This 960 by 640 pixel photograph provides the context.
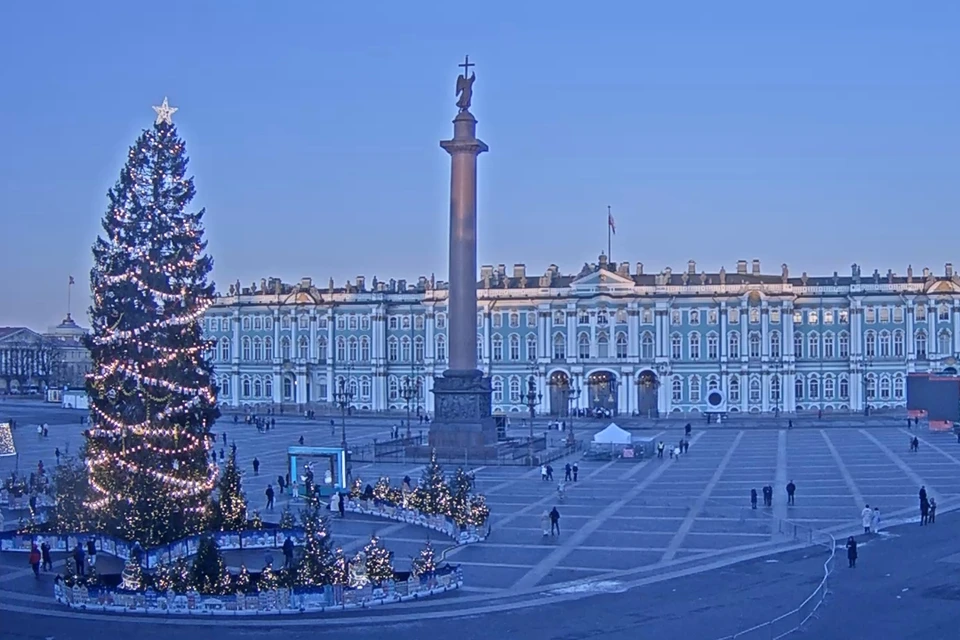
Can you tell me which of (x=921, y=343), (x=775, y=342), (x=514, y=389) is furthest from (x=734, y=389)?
(x=514, y=389)

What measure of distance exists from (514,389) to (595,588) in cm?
6627

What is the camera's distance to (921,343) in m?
84.2

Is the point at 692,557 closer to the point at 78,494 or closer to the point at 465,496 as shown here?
the point at 465,496

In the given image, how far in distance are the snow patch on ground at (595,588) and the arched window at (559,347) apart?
6480 centimetres

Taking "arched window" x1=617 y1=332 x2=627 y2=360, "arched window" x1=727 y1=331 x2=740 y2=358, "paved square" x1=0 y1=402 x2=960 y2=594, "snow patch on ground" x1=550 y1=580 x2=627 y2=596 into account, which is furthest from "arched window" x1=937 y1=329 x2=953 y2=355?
"snow patch on ground" x1=550 y1=580 x2=627 y2=596

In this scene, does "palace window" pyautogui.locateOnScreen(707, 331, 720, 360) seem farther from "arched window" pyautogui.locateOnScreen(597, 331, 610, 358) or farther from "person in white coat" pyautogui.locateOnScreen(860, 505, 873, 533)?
"person in white coat" pyautogui.locateOnScreen(860, 505, 873, 533)

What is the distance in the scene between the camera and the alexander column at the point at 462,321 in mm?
46844

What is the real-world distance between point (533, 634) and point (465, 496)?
36.2 ft

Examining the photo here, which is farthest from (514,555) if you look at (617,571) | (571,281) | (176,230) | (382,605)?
(571,281)

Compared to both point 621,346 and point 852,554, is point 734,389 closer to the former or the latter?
point 621,346

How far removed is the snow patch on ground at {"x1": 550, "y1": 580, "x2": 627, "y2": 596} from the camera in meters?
21.4

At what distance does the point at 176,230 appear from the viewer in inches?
1003

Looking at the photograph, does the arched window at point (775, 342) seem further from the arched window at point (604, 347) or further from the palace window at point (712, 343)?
the arched window at point (604, 347)

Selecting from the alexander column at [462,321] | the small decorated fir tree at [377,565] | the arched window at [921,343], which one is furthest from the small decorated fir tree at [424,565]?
the arched window at [921,343]
